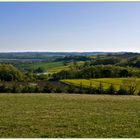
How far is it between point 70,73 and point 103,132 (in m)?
64.4

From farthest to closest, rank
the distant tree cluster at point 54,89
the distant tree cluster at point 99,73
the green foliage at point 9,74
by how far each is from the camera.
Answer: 1. the distant tree cluster at point 99,73
2. the green foliage at point 9,74
3. the distant tree cluster at point 54,89

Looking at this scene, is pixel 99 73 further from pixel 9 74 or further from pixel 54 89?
pixel 54 89

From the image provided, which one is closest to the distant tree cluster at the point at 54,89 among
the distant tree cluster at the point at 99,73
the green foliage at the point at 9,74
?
the green foliage at the point at 9,74

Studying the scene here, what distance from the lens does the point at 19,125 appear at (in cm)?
1548

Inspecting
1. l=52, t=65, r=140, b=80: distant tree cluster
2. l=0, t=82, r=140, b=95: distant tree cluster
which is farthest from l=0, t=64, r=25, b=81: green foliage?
l=0, t=82, r=140, b=95: distant tree cluster

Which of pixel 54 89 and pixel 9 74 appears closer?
pixel 54 89

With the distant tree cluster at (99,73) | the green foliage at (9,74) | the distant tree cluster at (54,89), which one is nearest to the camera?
the distant tree cluster at (54,89)

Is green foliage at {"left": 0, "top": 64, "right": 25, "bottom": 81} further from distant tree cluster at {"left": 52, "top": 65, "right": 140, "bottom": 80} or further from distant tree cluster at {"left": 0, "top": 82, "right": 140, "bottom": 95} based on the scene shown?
distant tree cluster at {"left": 0, "top": 82, "right": 140, "bottom": 95}

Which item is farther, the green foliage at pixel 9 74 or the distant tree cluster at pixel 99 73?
the distant tree cluster at pixel 99 73

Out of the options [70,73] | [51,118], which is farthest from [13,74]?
[51,118]

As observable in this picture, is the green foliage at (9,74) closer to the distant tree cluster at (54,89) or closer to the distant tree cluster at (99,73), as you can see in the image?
the distant tree cluster at (99,73)

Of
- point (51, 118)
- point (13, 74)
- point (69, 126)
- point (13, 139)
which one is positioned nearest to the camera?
point (13, 139)

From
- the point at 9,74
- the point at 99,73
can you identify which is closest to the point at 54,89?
the point at 9,74

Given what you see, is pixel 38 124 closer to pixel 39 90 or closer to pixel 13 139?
pixel 13 139
